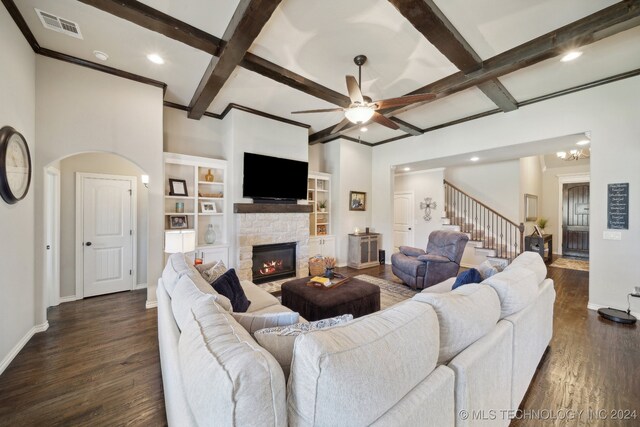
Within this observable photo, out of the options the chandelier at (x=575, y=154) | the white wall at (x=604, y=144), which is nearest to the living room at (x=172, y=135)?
the white wall at (x=604, y=144)

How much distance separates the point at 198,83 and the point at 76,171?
2.25m

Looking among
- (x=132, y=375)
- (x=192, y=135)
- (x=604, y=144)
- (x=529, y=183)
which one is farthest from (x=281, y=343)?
(x=529, y=183)

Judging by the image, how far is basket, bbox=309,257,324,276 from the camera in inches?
209

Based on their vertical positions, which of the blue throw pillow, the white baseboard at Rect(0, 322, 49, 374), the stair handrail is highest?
the stair handrail

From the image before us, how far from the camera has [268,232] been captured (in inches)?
185

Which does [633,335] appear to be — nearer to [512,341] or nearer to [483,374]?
[512,341]

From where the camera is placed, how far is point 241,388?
2.27 feet

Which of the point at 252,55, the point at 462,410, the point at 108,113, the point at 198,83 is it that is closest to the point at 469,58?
the point at 252,55

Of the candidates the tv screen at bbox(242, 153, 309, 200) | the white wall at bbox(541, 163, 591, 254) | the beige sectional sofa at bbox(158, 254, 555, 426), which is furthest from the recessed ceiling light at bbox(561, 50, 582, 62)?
the white wall at bbox(541, 163, 591, 254)

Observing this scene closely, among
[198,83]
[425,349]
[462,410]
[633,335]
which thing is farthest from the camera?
[198,83]

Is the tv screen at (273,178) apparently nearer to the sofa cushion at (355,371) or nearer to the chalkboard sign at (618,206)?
the sofa cushion at (355,371)

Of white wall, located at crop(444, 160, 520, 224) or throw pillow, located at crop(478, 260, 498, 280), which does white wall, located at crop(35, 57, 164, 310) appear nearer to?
throw pillow, located at crop(478, 260, 498, 280)

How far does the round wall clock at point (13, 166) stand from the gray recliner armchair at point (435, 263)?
4934 millimetres

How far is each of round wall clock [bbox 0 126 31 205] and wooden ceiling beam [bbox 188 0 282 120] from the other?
1958 mm
